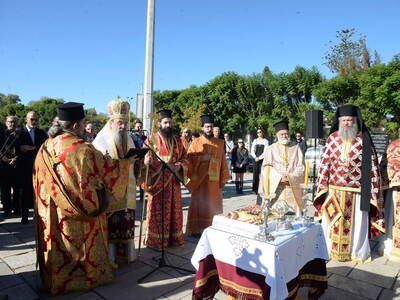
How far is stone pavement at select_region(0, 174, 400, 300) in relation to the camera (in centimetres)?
345

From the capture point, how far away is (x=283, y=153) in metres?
5.84

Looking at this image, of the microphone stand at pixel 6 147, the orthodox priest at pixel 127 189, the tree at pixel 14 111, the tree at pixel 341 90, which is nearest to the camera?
the orthodox priest at pixel 127 189

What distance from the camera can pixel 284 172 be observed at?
18.4 ft

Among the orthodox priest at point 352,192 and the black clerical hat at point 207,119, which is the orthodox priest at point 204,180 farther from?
the orthodox priest at point 352,192

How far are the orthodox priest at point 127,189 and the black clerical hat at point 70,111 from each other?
0.70m

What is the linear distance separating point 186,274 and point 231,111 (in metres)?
29.2

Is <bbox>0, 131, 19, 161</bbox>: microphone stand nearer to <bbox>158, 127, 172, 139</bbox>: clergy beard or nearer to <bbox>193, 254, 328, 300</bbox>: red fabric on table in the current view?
<bbox>158, 127, 172, 139</bbox>: clergy beard

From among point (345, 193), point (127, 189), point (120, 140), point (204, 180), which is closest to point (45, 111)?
point (204, 180)

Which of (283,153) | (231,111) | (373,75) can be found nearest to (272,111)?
(231,111)

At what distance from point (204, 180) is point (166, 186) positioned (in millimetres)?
1109

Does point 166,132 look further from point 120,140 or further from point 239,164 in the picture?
point 239,164

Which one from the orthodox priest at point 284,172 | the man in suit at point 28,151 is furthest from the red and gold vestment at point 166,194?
the man in suit at point 28,151

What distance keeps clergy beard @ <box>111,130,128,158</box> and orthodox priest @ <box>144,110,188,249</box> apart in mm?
608

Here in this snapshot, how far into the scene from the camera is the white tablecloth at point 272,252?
2.36 meters
